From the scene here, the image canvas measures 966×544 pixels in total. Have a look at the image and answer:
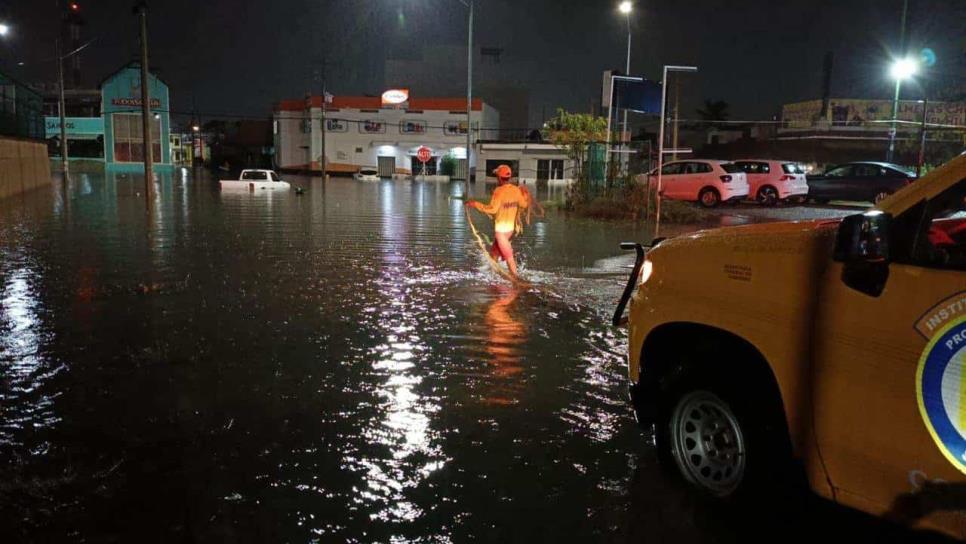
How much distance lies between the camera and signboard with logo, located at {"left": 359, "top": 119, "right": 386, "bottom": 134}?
7119 centimetres

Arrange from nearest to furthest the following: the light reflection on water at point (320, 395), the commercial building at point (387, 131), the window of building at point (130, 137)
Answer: the light reflection on water at point (320, 395), the window of building at point (130, 137), the commercial building at point (387, 131)

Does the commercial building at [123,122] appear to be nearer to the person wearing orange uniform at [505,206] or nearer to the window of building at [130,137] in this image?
the window of building at [130,137]

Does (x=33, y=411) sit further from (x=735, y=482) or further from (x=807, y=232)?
(x=807, y=232)

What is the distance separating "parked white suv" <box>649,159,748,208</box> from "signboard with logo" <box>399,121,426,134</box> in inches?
1858

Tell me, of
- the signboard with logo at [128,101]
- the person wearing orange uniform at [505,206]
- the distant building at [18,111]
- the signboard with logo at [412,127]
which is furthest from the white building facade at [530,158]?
the person wearing orange uniform at [505,206]

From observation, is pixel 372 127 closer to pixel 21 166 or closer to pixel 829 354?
pixel 21 166

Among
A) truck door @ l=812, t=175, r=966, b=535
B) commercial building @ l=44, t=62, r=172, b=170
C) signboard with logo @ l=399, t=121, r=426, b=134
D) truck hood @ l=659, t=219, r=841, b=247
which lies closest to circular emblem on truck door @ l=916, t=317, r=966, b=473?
truck door @ l=812, t=175, r=966, b=535

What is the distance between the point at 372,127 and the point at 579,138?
4984cm

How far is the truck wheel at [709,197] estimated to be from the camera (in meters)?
25.0

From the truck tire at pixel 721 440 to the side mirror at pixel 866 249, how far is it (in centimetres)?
76

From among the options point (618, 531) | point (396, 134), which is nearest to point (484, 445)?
point (618, 531)

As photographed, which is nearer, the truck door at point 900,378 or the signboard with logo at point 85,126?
the truck door at point 900,378

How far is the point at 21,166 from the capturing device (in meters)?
28.2

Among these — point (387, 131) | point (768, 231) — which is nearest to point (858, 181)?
point (768, 231)
